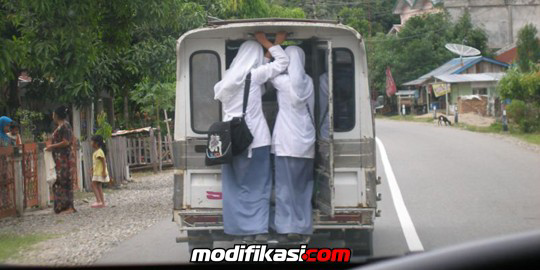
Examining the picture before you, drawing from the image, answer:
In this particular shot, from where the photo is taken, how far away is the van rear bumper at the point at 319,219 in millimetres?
8023

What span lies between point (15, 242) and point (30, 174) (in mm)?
3441

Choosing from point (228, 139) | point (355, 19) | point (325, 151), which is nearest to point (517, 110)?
point (325, 151)

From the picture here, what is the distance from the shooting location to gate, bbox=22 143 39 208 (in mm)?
13797

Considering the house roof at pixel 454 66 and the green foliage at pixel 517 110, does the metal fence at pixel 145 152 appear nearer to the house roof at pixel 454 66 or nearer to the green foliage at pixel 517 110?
the green foliage at pixel 517 110

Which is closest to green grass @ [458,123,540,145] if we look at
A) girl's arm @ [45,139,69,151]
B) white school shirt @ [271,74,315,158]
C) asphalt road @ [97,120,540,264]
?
asphalt road @ [97,120,540,264]

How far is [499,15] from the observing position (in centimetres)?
7112

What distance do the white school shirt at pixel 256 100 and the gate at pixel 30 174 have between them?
22.3ft

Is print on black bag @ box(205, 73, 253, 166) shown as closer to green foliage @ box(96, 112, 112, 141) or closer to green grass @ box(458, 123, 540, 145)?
green foliage @ box(96, 112, 112, 141)

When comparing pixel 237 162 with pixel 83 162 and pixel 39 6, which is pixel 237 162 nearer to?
pixel 39 6

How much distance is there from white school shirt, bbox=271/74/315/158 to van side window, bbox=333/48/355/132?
43cm

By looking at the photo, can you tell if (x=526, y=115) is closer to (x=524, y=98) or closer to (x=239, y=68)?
(x=524, y=98)

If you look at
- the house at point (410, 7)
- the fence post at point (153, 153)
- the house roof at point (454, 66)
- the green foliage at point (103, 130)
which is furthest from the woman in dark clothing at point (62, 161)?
the house at point (410, 7)

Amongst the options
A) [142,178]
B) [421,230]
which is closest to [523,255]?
[421,230]

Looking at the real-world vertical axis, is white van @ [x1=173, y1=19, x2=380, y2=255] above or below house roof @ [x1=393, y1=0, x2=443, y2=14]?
below
